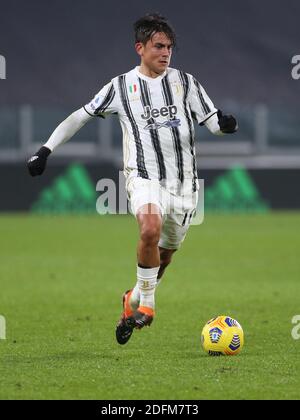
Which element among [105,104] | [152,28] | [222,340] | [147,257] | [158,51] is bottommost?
[222,340]

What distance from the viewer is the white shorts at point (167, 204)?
23.7ft

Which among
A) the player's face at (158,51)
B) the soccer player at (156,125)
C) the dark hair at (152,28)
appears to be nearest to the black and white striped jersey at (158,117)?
the soccer player at (156,125)

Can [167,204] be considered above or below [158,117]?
below

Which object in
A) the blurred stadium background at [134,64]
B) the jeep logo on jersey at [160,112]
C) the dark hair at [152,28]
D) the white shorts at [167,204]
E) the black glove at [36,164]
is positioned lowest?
the white shorts at [167,204]

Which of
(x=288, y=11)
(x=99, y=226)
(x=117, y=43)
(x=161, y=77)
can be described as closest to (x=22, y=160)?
(x=99, y=226)

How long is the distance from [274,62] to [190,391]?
12435 millimetres

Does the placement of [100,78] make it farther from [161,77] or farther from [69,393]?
[69,393]

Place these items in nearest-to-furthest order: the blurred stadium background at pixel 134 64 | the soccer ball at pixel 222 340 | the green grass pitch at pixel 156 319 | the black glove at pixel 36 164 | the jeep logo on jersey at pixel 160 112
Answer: the green grass pitch at pixel 156 319
the soccer ball at pixel 222 340
the black glove at pixel 36 164
the jeep logo on jersey at pixel 160 112
the blurred stadium background at pixel 134 64

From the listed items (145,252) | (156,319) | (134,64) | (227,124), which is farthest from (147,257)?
(134,64)

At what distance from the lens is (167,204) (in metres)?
7.36

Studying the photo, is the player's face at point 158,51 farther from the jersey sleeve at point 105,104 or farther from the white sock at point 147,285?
the white sock at point 147,285

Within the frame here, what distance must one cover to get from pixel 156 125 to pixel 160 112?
0.09m

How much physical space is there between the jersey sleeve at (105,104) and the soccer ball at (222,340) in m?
1.60

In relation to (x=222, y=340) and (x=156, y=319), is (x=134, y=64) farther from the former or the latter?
(x=222, y=340)
